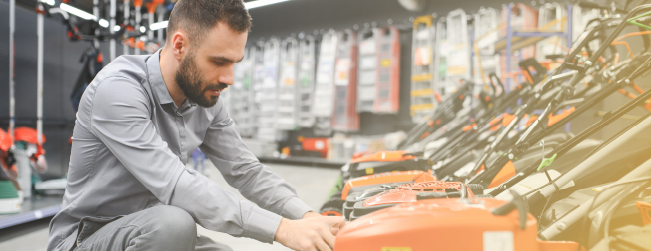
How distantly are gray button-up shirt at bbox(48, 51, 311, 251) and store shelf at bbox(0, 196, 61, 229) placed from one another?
1.71 m

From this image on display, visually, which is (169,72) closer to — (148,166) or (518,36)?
(148,166)

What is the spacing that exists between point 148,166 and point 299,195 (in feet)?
9.00

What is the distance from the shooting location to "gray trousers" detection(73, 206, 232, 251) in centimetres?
85

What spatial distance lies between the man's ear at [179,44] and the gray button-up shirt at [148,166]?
0.09m

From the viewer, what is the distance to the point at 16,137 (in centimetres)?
291

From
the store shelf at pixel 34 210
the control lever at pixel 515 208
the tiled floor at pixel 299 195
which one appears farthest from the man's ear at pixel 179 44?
the store shelf at pixel 34 210

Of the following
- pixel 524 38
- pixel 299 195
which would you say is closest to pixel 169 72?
pixel 299 195

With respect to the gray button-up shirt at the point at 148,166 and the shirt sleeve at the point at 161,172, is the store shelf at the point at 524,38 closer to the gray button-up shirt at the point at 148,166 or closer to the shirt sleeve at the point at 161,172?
the gray button-up shirt at the point at 148,166

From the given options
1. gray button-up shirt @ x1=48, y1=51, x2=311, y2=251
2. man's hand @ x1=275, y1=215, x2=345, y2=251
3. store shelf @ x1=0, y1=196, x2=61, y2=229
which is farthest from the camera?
store shelf @ x1=0, y1=196, x2=61, y2=229

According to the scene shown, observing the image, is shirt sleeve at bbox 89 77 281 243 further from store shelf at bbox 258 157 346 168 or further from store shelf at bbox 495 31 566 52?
store shelf at bbox 258 157 346 168

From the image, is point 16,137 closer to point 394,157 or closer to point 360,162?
point 360,162

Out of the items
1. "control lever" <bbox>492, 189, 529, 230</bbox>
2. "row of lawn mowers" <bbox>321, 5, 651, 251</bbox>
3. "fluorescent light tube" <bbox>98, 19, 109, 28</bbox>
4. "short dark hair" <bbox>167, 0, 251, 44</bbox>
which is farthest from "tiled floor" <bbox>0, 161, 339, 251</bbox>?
"fluorescent light tube" <bbox>98, 19, 109, 28</bbox>

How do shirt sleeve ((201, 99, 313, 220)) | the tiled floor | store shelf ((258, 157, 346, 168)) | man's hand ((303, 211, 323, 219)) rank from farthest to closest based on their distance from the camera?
store shelf ((258, 157, 346, 168)), the tiled floor, shirt sleeve ((201, 99, 313, 220)), man's hand ((303, 211, 323, 219))

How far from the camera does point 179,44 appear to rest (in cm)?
101
